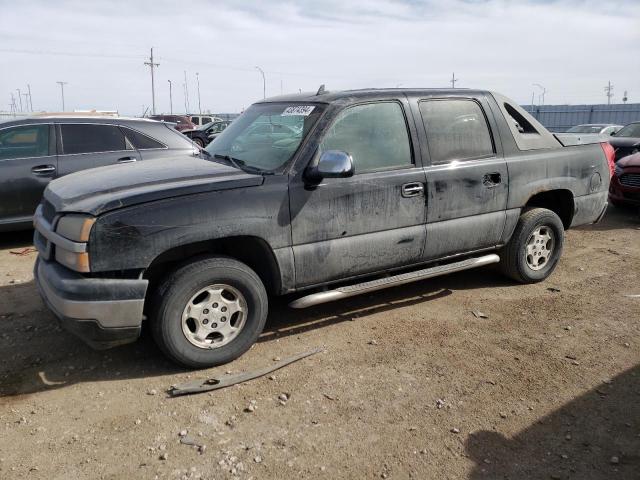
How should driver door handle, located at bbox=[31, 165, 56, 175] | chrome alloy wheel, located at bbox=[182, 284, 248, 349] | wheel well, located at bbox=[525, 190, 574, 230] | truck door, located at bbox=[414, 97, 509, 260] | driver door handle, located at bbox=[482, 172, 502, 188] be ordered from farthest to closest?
driver door handle, located at bbox=[31, 165, 56, 175]
wheel well, located at bbox=[525, 190, 574, 230]
driver door handle, located at bbox=[482, 172, 502, 188]
truck door, located at bbox=[414, 97, 509, 260]
chrome alloy wheel, located at bbox=[182, 284, 248, 349]

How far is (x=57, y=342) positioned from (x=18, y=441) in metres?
1.20

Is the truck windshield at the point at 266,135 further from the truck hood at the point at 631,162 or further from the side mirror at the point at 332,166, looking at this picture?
the truck hood at the point at 631,162

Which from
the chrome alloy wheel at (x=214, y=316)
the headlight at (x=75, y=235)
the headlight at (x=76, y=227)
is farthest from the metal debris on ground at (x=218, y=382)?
the headlight at (x=76, y=227)

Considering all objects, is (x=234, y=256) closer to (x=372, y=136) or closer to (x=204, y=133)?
(x=372, y=136)

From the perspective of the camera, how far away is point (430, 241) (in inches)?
171

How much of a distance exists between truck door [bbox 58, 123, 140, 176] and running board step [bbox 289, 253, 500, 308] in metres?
4.00

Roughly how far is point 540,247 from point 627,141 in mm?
8326

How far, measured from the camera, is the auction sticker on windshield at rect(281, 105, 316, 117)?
13.2 ft

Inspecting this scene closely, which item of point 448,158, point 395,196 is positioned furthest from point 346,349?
point 448,158

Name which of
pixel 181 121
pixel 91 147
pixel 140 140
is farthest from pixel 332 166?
pixel 181 121

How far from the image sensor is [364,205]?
3930mm

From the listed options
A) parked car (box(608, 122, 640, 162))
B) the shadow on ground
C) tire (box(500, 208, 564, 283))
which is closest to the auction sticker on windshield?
tire (box(500, 208, 564, 283))

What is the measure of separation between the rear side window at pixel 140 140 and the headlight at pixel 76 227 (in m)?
3.84

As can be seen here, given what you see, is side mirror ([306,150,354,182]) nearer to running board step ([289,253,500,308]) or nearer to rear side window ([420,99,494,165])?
running board step ([289,253,500,308])
